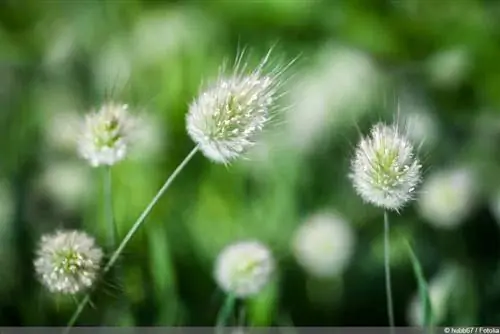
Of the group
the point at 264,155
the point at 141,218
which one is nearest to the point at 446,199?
the point at 264,155

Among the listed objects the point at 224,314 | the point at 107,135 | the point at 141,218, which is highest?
the point at 107,135

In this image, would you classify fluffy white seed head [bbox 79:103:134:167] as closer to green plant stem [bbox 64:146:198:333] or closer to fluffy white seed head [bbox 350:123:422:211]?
green plant stem [bbox 64:146:198:333]

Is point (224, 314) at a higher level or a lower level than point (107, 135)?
lower

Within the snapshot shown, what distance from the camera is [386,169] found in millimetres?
912

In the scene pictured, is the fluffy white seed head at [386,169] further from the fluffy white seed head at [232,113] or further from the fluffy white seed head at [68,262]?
the fluffy white seed head at [68,262]

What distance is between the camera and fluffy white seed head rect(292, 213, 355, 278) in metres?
0.93

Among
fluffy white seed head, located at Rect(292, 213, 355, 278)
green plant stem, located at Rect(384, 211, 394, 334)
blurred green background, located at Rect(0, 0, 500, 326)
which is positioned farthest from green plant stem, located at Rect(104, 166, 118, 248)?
green plant stem, located at Rect(384, 211, 394, 334)

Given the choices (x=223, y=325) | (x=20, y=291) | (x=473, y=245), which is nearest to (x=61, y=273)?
(x=20, y=291)

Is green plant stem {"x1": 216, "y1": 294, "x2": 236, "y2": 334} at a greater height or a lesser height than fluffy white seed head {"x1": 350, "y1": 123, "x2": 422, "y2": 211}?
lesser

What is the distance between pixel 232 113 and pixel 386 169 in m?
0.21

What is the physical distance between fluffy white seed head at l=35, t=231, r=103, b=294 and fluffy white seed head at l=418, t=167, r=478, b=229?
429mm

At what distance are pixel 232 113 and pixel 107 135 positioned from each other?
0.17 metres

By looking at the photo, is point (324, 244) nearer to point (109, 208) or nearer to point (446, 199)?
point (446, 199)

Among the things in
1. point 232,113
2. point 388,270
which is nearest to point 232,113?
point 232,113
